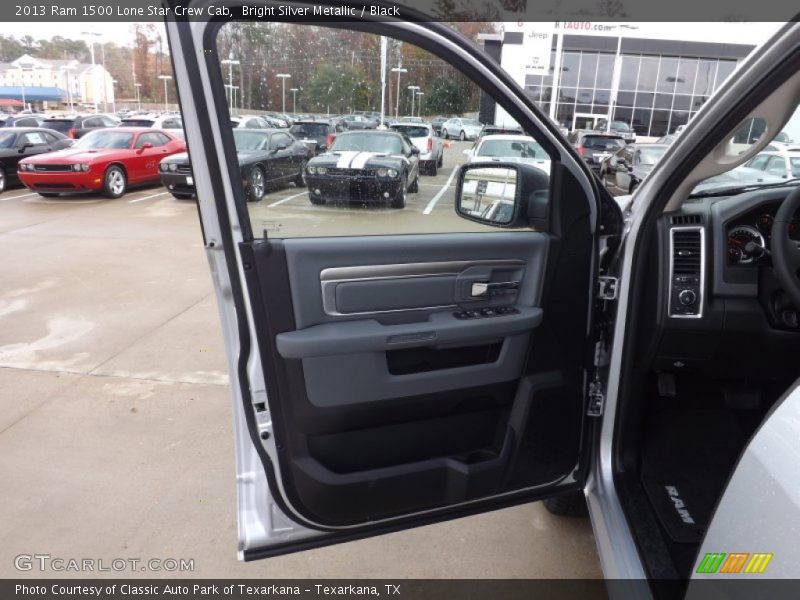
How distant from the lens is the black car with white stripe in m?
1.85

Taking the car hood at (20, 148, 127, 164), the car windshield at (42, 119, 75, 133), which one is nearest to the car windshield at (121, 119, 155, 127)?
the car windshield at (42, 119, 75, 133)

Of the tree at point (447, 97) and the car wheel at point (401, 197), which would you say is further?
the car wheel at point (401, 197)

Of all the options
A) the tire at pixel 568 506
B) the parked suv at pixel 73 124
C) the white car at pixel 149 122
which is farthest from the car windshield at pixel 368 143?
the parked suv at pixel 73 124

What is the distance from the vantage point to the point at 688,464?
8.02 ft

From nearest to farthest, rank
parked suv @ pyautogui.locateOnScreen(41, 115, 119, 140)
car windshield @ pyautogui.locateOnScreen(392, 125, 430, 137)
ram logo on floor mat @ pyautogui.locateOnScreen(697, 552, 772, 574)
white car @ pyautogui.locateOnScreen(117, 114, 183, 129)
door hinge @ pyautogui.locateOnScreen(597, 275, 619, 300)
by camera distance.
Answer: ram logo on floor mat @ pyautogui.locateOnScreen(697, 552, 772, 574)
car windshield @ pyautogui.locateOnScreen(392, 125, 430, 137)
door hinge @ pyautogui.locateOnScreen(597, 275, 619, 300)
white car @ pyautogui.locateOnScreen(117, 114, 183, 129)
parked suv @ pyautogui.locateOnScreen(41, 115, 119, 140)

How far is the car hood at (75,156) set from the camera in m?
11.5

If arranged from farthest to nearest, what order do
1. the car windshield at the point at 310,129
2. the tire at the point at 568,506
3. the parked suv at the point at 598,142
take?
the parked suv at the point at 598,142
the tire at the point at 568,506
the car windshield at the point at 310,129

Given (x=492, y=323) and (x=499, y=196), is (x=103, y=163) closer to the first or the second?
(x=499, y=196)

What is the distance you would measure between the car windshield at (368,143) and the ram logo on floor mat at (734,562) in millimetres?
1421

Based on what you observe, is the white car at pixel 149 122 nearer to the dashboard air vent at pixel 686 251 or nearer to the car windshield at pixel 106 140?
the car windshield at pixel 106 140

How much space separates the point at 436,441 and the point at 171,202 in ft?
38.2

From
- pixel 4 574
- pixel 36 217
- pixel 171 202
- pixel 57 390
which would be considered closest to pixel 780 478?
pixel 4 574

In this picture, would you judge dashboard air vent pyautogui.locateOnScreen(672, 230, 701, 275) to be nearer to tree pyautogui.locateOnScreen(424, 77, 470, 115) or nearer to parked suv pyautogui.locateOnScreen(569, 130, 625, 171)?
tree pyautogui.locateOnScreen(424, 77, 470, 115)

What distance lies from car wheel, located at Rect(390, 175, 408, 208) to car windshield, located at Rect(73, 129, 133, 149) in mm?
12627
